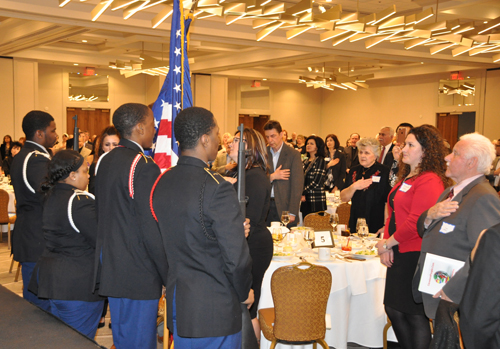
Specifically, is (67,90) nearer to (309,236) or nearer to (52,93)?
(52,93)

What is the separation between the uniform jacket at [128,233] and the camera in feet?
8.03

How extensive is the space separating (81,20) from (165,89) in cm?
684

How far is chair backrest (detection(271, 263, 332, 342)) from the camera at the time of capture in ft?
10.4

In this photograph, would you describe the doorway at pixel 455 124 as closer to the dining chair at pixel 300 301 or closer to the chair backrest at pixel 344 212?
the chair backrest at pixel 344 212

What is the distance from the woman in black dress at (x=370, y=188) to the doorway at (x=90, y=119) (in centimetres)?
1471

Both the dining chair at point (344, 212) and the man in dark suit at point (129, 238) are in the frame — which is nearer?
the man in dark suit at point (129, 238)

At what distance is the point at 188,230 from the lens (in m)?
1.92

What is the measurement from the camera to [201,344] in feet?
6.69

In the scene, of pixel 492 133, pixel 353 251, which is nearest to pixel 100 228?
pixel 353 251

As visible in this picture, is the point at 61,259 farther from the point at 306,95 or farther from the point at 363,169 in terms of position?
the point at 306,95


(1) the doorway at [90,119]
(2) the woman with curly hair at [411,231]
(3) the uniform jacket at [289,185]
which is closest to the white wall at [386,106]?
(1) the doorway at [90,119]

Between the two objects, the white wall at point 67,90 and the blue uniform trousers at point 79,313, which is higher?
the white wall at point 67,90

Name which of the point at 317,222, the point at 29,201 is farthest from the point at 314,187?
the point at 29,201

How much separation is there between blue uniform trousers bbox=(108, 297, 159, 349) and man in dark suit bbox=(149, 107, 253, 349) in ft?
1.86
